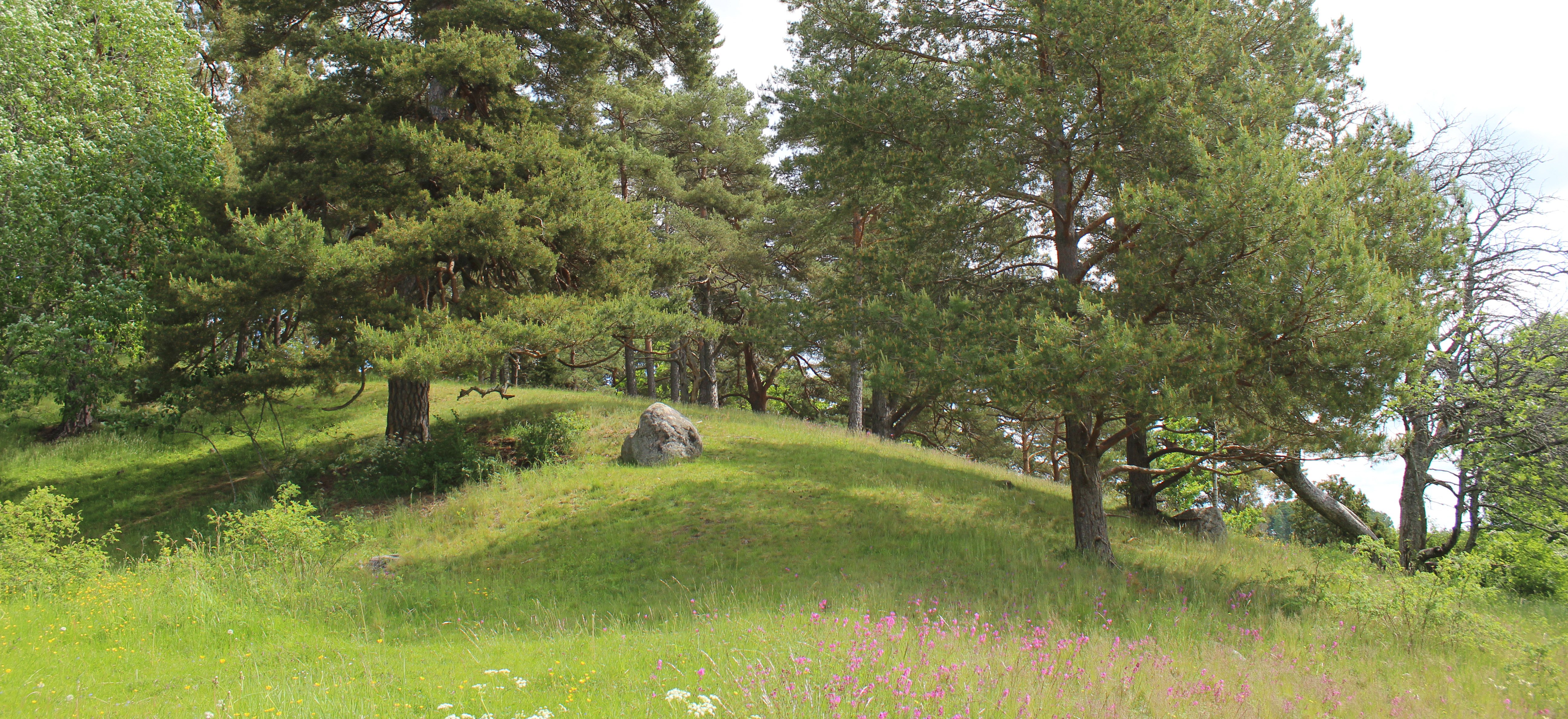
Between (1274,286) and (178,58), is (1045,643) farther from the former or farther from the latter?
(178,58)

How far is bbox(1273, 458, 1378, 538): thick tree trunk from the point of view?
1334 cm

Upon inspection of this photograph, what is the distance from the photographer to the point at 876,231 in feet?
43.5

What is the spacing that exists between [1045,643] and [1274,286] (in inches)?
190

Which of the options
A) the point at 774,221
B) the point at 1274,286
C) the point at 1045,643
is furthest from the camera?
the point at 774,221

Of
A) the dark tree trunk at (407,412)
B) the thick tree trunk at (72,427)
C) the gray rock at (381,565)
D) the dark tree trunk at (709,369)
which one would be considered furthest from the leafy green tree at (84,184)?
the dark tree trunk at (709,369)

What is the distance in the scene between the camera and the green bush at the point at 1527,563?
33.4ft

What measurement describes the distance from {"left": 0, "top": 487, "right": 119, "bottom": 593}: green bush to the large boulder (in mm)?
7528

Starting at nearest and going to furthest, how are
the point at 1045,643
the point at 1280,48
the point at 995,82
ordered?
the point at 1045,643, the point at 995,82, the point at 1280,48

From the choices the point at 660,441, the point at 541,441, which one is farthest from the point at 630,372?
the point at 660,441

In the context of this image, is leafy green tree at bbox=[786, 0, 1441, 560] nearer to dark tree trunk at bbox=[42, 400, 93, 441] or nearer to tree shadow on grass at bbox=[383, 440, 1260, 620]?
tree shadow on grass at bbox=[383, 440, 1260, 620]

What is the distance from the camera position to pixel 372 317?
40.4ft

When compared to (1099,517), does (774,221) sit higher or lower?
higher

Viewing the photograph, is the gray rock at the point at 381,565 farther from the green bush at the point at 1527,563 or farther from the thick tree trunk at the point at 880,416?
the thick tree trunk at the point at 880,416

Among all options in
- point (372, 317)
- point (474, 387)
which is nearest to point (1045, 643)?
point (474, 387)
